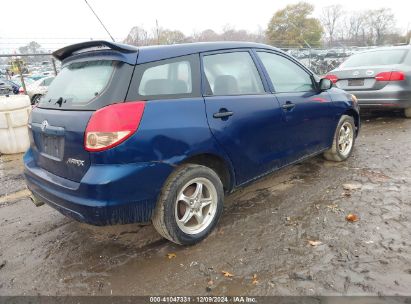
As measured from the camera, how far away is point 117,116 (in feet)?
8.44

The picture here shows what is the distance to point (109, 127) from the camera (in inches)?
101

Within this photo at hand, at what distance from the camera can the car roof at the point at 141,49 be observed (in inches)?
110

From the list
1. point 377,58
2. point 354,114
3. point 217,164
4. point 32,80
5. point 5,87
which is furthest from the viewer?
point 5,87

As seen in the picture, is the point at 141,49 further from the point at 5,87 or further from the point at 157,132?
the point at 5,87

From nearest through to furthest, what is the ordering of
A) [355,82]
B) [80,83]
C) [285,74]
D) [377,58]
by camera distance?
[80,83] → [285,74] → [355,82] → [377,58]

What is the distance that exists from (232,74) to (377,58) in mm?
5489

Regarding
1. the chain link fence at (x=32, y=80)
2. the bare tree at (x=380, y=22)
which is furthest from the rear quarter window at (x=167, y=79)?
the bare tree at (x=380, y=22)

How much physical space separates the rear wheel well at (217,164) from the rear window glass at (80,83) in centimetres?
92

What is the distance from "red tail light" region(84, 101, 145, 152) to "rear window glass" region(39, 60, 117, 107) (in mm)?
219

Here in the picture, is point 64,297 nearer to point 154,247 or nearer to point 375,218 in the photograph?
point 154,247

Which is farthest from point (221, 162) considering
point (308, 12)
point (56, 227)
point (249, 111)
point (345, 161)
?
point (308, 12)

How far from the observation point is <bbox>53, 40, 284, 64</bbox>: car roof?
2.79 meters

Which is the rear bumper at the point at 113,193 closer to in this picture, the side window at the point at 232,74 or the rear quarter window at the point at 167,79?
the rear quarter window at the point at 167,79

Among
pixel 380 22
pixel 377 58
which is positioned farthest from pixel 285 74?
pixel 380 22
